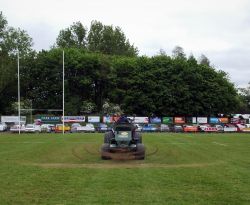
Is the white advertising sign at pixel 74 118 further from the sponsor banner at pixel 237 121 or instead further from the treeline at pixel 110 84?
the sponsor banner at pixel 237 121

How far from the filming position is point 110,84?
95062 mm

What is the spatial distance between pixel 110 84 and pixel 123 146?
72.1 meters

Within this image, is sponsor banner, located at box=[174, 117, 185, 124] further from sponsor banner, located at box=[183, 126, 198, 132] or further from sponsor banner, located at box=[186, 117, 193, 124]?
sponsor banner, located at box=[183, 126, 198, 132]

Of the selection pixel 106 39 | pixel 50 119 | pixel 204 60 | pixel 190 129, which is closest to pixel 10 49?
pixel 50 119

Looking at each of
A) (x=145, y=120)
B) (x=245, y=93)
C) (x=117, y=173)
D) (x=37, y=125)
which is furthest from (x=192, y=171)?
(x=245, y=93)

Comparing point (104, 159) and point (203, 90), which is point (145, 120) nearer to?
point (203, 90)

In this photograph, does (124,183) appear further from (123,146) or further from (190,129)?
(190,129)

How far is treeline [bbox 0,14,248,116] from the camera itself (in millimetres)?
92938

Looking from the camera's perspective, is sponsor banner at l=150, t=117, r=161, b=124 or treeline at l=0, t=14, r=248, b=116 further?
treeline at l=0, t=14, r=248, b=116

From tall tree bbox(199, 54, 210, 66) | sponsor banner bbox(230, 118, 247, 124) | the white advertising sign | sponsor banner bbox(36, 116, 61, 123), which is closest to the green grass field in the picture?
sponsor banner bbox(36, 116, 61, 123)

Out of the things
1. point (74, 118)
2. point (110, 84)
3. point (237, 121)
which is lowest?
point (237, 121)

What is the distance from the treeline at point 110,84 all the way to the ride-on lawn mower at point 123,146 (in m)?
68.1

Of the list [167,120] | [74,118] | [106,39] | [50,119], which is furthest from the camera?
[106,39]

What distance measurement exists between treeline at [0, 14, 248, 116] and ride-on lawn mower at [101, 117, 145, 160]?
6806 cm
